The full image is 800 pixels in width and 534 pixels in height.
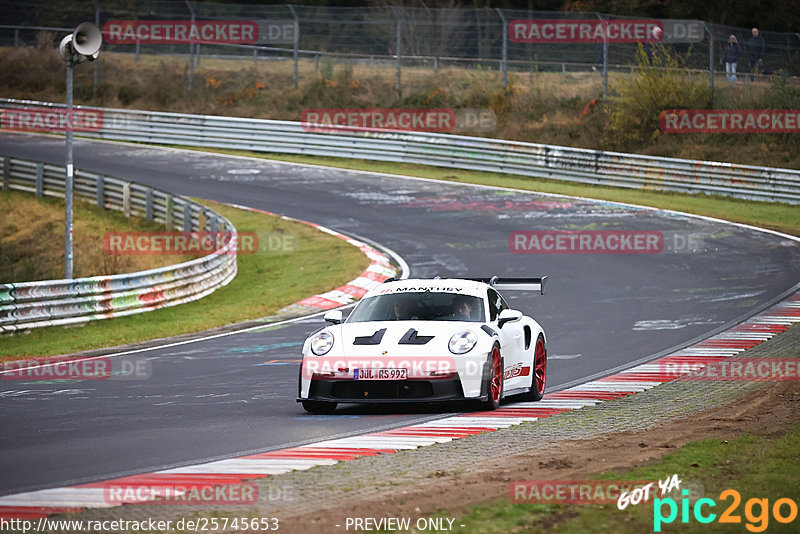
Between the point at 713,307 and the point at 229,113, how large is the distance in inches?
1160

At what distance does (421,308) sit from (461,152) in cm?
2534

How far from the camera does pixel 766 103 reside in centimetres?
3547

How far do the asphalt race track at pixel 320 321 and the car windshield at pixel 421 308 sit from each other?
3.18 ft

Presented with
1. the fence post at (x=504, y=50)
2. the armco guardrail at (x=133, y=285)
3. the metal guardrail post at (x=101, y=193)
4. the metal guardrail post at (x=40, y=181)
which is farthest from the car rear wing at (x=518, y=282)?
the fence post at (x=504, y=50)

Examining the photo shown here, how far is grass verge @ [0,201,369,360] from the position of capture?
17125 mm

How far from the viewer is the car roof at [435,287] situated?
11.7 meters

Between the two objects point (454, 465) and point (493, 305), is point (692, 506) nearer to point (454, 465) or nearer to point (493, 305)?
point (454, 465)

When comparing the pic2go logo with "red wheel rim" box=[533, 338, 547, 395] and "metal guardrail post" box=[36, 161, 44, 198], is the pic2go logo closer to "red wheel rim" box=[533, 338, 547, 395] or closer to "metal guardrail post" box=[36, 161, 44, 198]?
"red wheel rim" box=[533, 338, 547, 395]

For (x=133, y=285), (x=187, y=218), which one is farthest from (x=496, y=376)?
(x=187, y=218)

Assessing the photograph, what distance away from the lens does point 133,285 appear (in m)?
19.4

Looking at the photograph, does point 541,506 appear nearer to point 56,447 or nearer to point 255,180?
point 56,447

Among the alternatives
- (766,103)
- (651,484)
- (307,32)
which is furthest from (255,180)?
(651,484)

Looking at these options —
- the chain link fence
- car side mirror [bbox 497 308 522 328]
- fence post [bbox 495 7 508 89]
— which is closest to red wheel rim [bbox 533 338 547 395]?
car side mirror [bbox 497 308 522 328]

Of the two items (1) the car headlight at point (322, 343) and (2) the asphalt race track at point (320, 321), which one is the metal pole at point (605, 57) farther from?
(1) the car headlight at point (322, 343)
